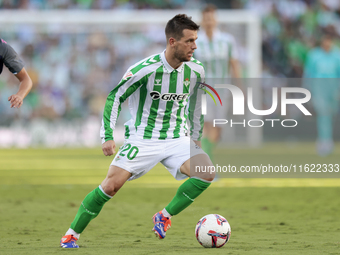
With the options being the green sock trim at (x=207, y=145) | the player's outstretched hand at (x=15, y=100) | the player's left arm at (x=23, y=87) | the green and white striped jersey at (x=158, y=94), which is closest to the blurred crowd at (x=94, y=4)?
the green sock trim at (x=207, y=145)

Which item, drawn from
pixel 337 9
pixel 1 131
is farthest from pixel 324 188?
pixel 337 9

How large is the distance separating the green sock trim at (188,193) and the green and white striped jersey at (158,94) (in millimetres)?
445

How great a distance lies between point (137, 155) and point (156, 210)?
1812 millimetres

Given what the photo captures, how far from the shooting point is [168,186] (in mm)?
8672

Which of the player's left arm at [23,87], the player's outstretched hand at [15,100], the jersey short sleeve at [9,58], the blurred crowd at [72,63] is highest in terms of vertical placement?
the blurred crowd at [72,63]

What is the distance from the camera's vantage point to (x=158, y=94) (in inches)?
196

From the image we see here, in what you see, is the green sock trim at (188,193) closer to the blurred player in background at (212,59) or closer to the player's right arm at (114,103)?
the player's right arm at (114,103)

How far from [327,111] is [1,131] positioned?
920 centimetres

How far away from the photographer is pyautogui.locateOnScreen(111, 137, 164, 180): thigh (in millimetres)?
4746

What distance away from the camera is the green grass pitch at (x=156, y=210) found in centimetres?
442

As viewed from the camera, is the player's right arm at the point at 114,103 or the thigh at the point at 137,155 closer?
the player's right arm at the point at 114,103

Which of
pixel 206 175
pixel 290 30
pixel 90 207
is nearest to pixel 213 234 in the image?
pixel 206 175

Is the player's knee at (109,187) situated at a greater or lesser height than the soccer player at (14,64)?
lesser

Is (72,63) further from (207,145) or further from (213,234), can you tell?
(213,234)
